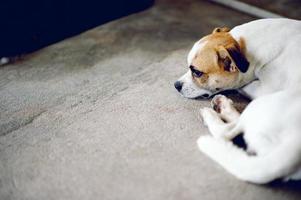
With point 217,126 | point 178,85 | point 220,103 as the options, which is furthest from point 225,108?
point 178,85

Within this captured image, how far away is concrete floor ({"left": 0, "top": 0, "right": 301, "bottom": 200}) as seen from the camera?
76.2 inches

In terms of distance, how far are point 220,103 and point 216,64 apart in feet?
0.70

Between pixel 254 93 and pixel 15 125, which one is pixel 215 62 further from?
pixel 15 125

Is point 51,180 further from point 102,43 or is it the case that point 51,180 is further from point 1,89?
point 102,43

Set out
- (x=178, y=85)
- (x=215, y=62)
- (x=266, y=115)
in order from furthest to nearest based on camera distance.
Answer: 1. (x=178, y=85)
2. (x=215, y=62)
3. (x=266, y=115)

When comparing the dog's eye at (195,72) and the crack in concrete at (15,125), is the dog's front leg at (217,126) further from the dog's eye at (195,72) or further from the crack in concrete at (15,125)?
the crack in concrete at (15,125)

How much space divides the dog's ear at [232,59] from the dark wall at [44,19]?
1.44 metres

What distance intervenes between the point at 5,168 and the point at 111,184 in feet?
1.69

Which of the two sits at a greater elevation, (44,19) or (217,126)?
(44,19)

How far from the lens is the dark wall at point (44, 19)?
2.98 m

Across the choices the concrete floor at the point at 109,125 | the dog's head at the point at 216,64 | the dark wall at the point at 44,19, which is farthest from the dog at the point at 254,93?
the dark wall at the point at 44,19

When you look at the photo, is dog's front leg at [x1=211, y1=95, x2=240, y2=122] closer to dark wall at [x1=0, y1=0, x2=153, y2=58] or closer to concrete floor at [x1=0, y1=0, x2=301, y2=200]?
concrete floor at [x1=0, y1=0, x2=301, y2=200]

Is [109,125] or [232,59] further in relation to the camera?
[109,125]

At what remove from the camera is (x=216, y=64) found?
7.55 feet
